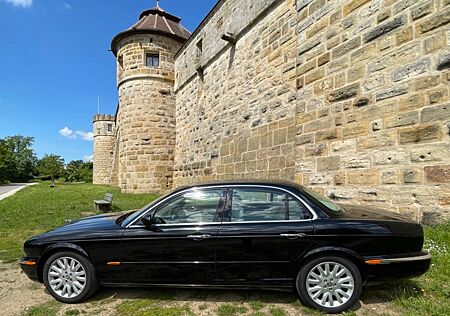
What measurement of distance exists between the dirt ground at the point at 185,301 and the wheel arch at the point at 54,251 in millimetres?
361

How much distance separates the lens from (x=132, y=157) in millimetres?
17312

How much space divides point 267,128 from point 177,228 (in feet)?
21.0

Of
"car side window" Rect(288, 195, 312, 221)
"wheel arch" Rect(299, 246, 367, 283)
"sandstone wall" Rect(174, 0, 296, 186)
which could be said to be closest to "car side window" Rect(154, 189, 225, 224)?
"car side window" Rect(288, 195, 312, 221)

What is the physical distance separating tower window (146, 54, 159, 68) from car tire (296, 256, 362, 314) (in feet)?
54.8

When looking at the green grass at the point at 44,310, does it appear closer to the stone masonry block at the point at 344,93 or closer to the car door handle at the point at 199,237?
the car door handle at the point at 199,237

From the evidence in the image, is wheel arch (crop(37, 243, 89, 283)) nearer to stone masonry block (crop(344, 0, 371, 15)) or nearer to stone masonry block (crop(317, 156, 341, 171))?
stone masonry block (crop(317, 156, 341, 171))

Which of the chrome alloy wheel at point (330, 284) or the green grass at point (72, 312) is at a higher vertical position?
the chrome alloy wheel at point (330, 284)

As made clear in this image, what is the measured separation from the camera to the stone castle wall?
4.96 m

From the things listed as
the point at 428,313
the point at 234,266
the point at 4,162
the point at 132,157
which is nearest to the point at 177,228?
the point at 234,266

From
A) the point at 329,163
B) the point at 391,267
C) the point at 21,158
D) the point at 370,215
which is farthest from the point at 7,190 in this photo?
the point at 21,158

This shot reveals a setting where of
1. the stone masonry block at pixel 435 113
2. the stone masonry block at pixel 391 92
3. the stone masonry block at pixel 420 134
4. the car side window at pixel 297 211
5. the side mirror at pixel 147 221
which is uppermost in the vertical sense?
the stone masonry block at pixel 391 92

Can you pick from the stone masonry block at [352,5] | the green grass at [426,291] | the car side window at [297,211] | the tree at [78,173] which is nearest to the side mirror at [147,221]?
the car side window at [297,211]

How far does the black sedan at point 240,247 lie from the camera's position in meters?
3.07

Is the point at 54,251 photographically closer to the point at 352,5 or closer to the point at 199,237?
the point at 199,237
